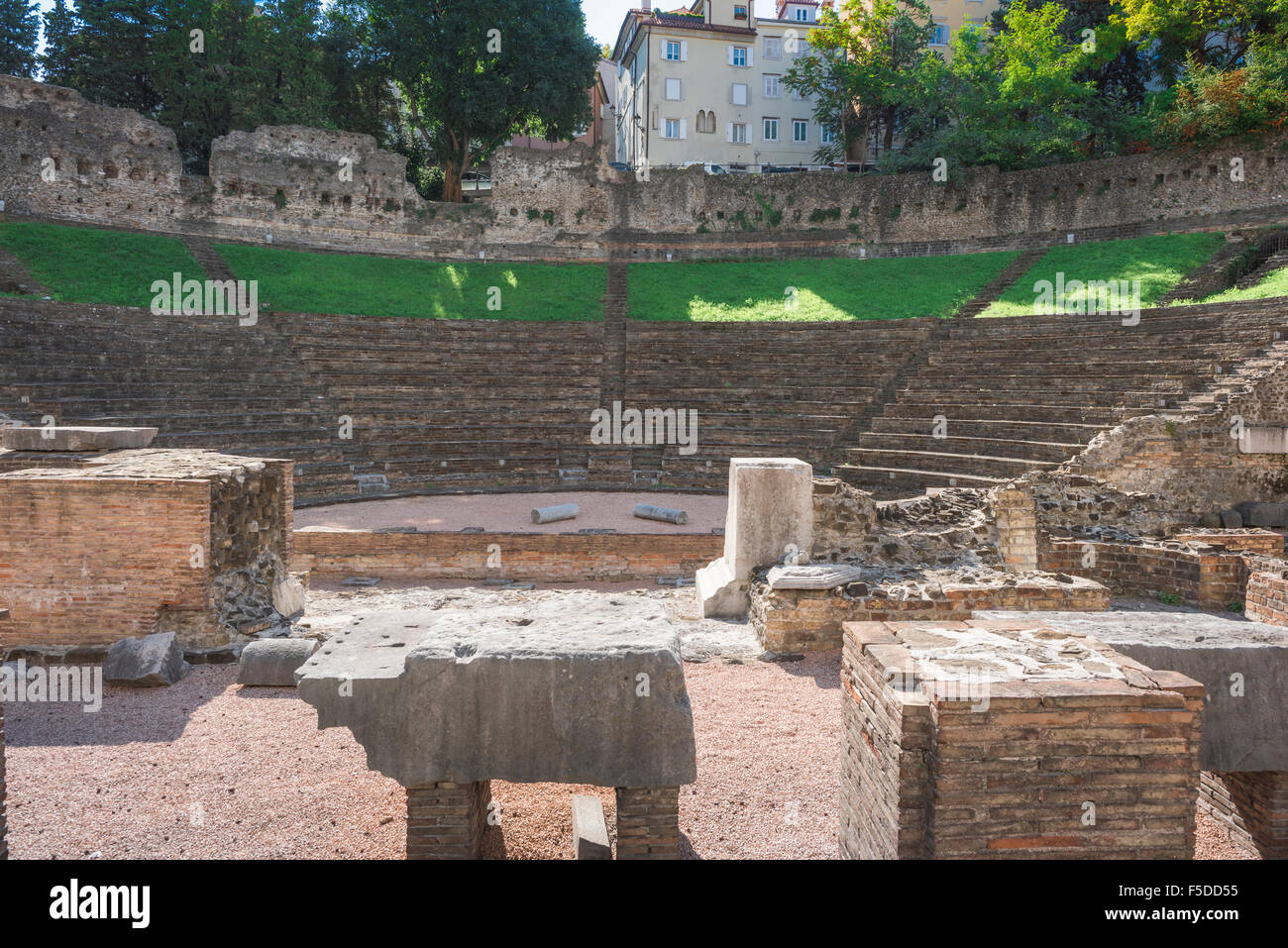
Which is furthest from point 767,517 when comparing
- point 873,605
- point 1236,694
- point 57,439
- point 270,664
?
point 57,439

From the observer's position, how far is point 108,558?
22.6 feet

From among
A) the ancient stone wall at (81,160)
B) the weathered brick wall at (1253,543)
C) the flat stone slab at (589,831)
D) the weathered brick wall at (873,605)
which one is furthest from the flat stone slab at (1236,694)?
the ancient stone wall at (81,160)

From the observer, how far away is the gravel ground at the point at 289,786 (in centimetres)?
400

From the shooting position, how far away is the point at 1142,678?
315 cm

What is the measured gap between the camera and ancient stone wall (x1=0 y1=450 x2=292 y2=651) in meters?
6.82

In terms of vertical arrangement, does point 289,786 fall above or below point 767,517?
below

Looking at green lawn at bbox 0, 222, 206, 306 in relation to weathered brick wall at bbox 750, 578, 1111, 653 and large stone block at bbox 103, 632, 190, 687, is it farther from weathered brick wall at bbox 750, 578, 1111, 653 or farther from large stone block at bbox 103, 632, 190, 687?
weathered brick wall at bbox 750, 578, 1111, 653

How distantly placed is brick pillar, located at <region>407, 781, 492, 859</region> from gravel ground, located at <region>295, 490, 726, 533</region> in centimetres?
816

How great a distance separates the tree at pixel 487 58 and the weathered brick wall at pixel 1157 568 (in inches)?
1006

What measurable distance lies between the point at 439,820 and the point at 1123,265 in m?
24.4

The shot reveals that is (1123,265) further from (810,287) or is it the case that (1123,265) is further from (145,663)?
(145,663)

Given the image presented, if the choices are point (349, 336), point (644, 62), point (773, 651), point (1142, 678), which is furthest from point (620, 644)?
point (644, 62)

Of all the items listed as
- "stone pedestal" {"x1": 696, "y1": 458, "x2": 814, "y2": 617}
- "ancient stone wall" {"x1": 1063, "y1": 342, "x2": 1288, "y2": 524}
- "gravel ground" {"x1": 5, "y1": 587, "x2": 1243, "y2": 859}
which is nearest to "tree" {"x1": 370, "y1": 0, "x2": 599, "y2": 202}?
"ancient stone wall" {"x1": 1063, "y1": 342, "x2": 1288, "y2": 524}
